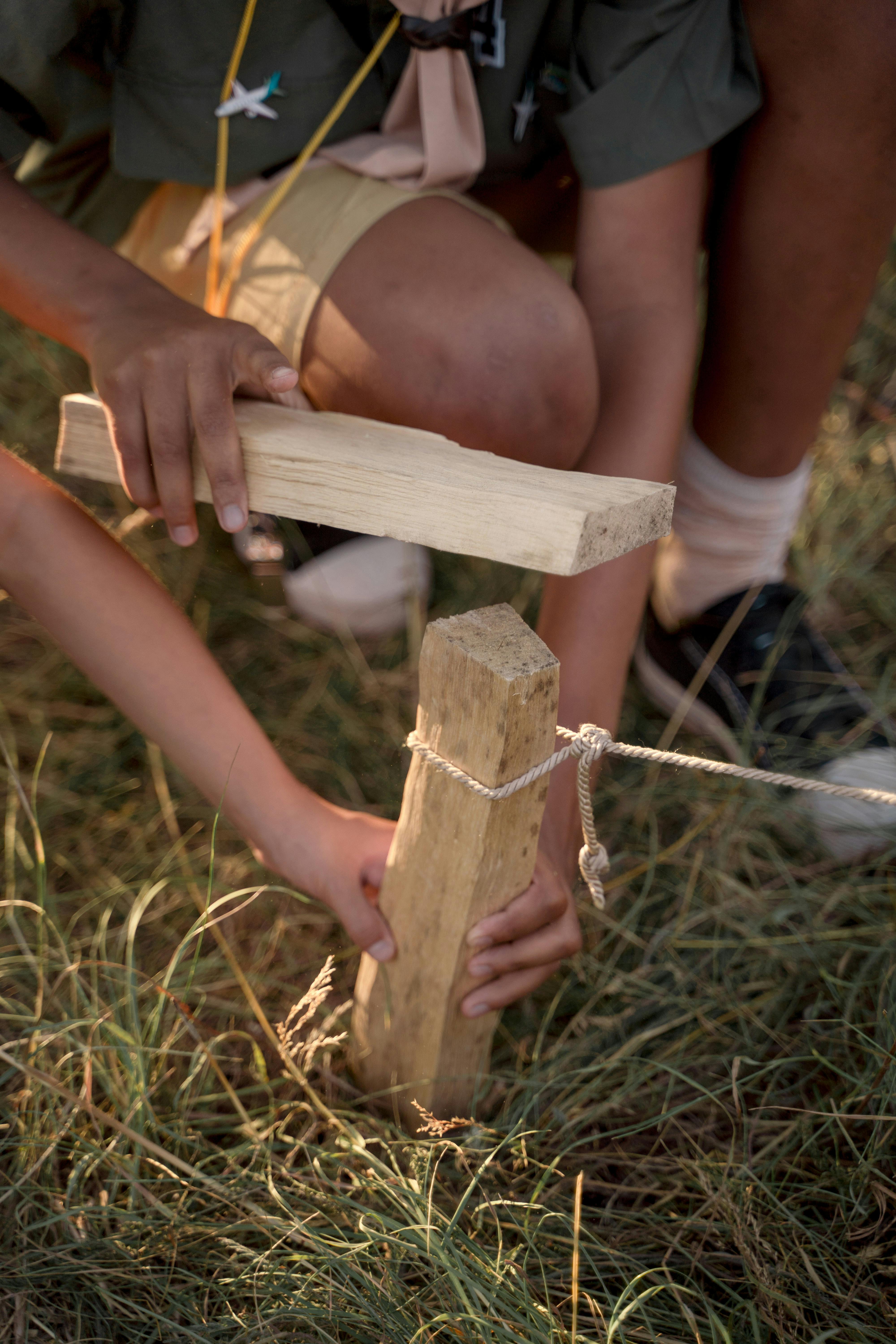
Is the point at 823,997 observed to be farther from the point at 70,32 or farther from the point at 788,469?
the point at 70,32

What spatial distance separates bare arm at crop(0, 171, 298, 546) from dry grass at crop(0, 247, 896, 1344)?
386 millimetres

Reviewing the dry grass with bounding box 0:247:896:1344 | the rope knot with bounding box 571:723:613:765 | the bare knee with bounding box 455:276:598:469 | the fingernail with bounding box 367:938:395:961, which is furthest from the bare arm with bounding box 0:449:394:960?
the bare knee with bounding box 455:276:598:469

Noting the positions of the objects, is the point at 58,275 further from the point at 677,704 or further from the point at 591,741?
the point at 677,704

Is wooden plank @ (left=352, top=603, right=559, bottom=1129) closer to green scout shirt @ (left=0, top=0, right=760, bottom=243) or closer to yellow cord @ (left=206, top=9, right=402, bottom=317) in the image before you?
yellow cord @ (left=206, top=9, right=402, bottom=317)

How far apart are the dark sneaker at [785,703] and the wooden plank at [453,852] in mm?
520

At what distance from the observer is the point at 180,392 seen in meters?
0.69

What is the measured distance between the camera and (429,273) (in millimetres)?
921

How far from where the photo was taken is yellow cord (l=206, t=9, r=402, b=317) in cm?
94

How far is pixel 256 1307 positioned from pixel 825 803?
31.5 inches

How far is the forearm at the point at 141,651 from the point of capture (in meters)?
0.76

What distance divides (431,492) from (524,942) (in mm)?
385

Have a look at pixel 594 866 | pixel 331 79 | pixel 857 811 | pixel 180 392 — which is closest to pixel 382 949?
pixel 594 866

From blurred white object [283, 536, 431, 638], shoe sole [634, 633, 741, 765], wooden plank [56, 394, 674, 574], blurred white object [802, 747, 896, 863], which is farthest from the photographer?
blurred white object [283, 536, 431, 638]

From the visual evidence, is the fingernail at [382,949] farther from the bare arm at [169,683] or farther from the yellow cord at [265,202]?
the yellow cord at [265,202]
